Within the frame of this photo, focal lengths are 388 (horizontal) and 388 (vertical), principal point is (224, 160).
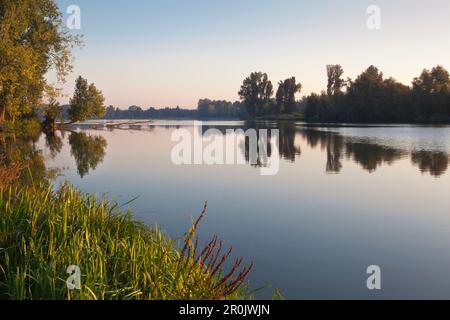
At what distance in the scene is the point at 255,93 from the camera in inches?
7367

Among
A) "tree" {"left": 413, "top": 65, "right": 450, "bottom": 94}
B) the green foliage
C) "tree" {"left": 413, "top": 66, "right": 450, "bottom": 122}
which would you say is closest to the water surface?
"tree" {"left": 413, "top": 66, "right": 450, "bottom": 122}

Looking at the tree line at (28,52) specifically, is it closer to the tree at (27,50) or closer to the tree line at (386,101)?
the tree at (27,50)

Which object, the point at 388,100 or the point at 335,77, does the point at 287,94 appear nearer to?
the point at 335,77

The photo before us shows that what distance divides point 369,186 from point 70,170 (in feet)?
55.5

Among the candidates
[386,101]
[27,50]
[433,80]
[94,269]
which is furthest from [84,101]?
[433,80]

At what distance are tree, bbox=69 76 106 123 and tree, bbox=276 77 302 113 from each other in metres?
115

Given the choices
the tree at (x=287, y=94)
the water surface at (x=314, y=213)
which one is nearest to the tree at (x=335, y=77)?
the tree at (x=287, y=94)

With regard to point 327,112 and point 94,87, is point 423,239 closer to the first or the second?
point 94,87

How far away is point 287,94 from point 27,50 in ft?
513

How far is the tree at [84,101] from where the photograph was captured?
77438 mm

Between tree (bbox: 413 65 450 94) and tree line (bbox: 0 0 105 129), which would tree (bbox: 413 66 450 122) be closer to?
tree (bbox: 413 65 450 94)

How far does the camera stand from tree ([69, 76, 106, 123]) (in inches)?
3049

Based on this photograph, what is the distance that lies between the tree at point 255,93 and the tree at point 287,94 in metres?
5.94

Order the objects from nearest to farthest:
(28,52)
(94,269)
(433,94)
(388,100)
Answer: (94,269)
(28,52)
(433,94)
(388,100)
